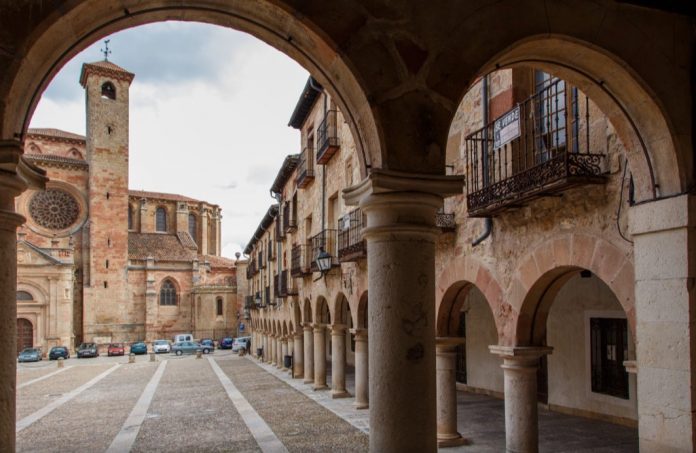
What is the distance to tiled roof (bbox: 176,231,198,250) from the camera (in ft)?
179

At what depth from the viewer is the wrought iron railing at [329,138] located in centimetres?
1600

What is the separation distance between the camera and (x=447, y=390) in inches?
371

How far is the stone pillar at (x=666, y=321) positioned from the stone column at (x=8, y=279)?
4158 millimetres

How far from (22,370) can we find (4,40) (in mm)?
31617

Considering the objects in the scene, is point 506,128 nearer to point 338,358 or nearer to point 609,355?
point 609,355

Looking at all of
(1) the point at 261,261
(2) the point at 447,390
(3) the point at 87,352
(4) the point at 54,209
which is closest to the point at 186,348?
(3) the point at 87,352

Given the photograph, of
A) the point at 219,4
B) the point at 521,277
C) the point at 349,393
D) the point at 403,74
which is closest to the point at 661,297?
the point at 403,74

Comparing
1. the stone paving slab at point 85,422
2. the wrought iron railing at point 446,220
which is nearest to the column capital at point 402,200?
the wrought iron railing at point 446,220

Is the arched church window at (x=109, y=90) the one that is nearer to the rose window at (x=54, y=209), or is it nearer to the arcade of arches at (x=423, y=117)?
the rose window at (x=54, y=209)

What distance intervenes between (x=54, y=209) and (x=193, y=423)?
3881cm

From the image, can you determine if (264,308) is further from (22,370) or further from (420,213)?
(420,213)

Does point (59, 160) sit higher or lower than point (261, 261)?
higher

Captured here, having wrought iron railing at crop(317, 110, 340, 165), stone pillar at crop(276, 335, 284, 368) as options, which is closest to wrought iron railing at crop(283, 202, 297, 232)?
stone pillar at crop(276, 335, 284, 368)

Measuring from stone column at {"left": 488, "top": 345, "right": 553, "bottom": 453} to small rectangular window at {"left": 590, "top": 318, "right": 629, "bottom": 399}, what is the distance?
429cm
